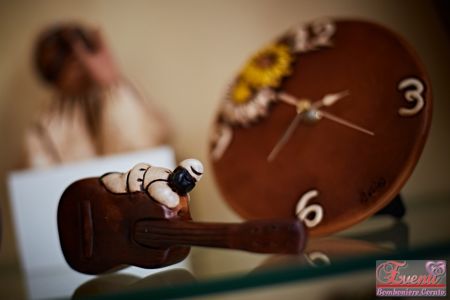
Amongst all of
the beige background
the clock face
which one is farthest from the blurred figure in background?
the clock face

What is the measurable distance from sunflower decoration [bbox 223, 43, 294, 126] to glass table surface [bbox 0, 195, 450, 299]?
20cm

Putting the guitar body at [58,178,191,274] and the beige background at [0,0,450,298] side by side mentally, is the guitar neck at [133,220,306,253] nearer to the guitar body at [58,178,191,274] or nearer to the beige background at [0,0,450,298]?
the guitar body at [58,178,191,274]

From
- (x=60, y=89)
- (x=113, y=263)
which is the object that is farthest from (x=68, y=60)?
(x=113, y=263)

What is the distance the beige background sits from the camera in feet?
2.60

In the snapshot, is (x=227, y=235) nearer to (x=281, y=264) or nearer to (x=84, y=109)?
(x=281, y=264)

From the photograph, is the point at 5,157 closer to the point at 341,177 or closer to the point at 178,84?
the point at 178,84

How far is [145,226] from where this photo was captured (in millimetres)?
392

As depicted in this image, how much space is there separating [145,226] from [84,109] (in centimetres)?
43

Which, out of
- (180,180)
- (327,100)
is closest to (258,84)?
(327,100)

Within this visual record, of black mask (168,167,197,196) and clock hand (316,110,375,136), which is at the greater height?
clock hand (316,110,375,136)

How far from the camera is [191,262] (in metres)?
0.46

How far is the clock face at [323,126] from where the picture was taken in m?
0.46

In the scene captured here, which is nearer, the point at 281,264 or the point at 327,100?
the point at 281,264

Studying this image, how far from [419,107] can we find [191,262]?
288 mm
